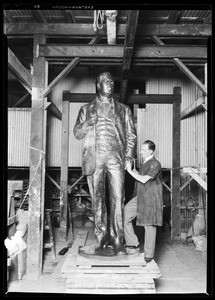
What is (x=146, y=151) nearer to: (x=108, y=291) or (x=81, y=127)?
(x=81, y=127)

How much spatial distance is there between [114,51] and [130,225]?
317cm

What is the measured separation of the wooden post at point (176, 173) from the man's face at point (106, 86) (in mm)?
3829

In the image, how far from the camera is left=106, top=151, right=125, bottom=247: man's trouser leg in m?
4.87

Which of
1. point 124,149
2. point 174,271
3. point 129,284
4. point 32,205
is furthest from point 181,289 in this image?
point 32,205

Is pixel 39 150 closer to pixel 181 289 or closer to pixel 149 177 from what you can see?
pixel 149 177

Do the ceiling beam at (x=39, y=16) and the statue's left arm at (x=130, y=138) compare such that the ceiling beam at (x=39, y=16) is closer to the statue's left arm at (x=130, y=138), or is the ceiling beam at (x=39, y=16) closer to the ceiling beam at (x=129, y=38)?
the ceiling beam at (x=129, y=38)

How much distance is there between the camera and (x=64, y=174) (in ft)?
27.4

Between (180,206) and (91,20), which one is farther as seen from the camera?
(180,206)

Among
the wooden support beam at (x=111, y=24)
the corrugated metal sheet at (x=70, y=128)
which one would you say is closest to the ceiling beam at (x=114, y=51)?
the wooden support beam at (x=111, y=24)

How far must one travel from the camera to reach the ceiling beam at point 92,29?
556 cm

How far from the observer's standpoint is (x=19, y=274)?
5.18 metres

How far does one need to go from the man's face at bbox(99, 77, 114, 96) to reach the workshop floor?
10.7 feet

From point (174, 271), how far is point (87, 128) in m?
3.32

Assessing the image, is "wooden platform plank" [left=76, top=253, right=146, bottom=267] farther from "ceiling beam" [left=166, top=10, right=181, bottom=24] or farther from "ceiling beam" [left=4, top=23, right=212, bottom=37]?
"ceiling beam" [left=166, top=10, right=181, bottom=24]
